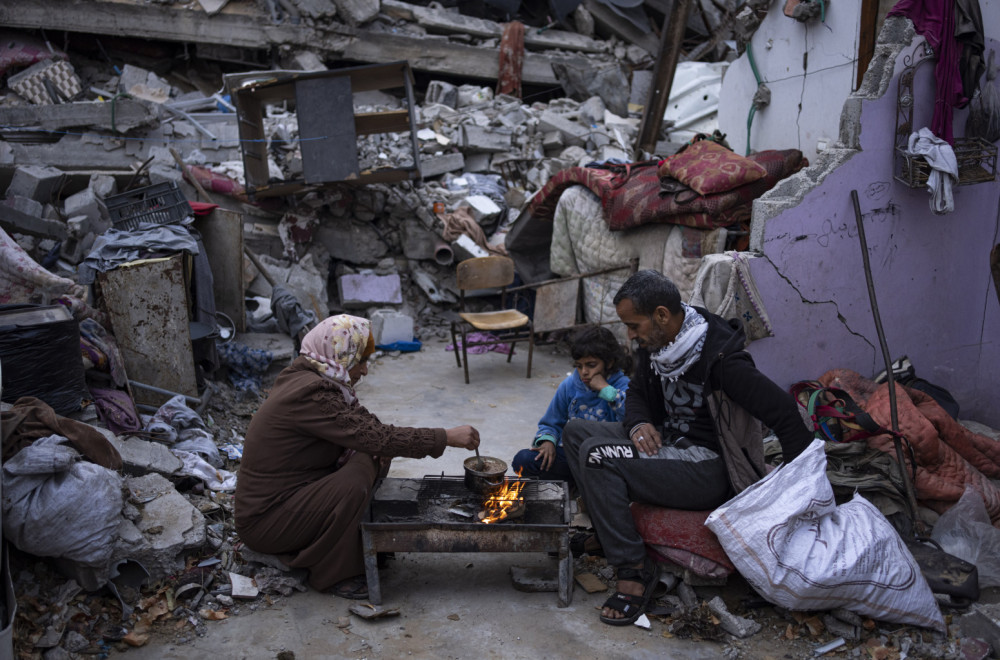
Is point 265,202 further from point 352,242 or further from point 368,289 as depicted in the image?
point 368,289

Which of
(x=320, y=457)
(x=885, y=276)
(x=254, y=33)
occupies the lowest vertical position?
(x=320, y=457)

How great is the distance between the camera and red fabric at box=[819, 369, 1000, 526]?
424 cm

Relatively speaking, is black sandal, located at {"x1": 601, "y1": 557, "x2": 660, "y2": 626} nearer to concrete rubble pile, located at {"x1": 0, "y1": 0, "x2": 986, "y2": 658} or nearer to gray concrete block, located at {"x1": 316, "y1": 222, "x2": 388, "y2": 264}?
concrete rubble pile, located at {"x1": 0, "y1": 0, "x2": 986, "y2": 658}

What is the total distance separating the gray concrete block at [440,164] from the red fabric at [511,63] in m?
4.55

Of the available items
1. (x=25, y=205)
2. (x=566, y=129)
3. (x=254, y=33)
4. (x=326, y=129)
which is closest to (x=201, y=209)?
(x=326, y=129)

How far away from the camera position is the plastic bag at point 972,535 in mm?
3758

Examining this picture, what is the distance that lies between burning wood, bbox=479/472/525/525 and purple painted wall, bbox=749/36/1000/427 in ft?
7.45

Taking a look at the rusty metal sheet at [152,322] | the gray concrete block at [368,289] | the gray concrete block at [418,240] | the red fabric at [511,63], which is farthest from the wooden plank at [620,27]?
the rusty metal sheet at [152,322]

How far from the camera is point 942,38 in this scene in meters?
4.95

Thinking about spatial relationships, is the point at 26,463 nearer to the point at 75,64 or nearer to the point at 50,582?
the point at 50,582

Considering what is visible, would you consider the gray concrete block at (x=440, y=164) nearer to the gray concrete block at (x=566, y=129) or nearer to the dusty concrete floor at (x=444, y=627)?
the gray concrete block at (x=566, y=129)

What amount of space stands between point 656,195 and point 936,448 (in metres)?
3.24

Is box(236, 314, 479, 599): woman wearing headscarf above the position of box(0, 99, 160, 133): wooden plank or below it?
below

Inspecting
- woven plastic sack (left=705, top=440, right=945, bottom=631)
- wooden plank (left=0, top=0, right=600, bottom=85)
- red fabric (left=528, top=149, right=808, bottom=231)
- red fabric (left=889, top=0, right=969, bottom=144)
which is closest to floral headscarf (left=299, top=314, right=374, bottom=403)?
woven plastic sack (left=705, top=440, right=945, bottom=631)
